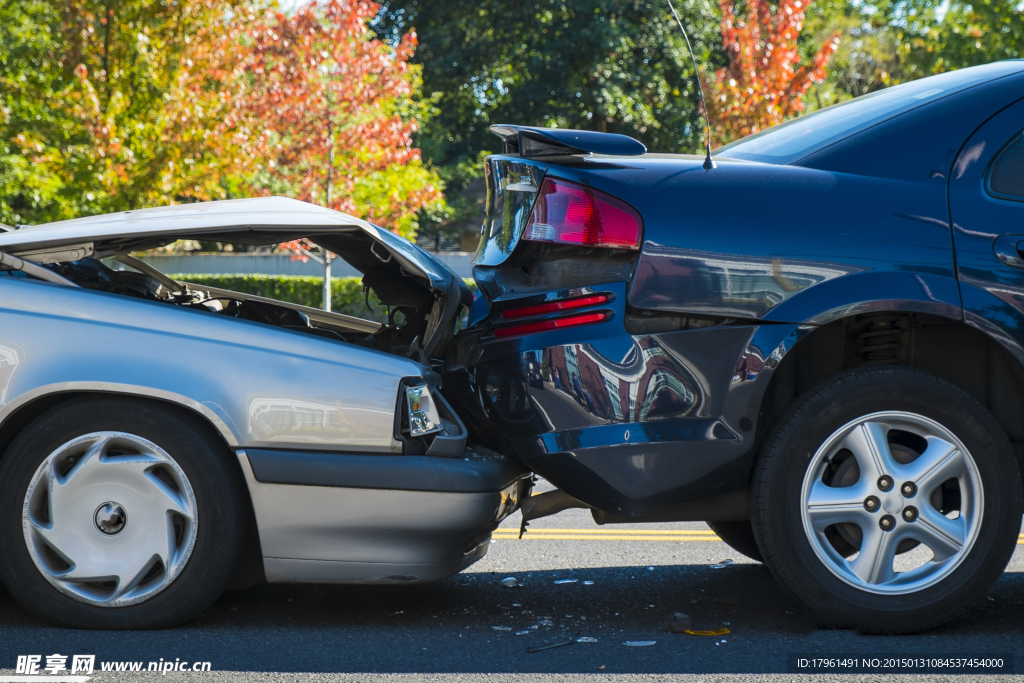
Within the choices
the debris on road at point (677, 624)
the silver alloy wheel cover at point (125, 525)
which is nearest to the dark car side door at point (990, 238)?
the debris on road at point (677, 624)

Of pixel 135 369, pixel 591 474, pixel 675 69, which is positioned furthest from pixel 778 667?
pixel 675 69

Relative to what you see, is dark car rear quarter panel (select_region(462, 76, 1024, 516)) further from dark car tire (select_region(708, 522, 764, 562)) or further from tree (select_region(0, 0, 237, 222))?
tree (select_region(0, 0, 237, 222))

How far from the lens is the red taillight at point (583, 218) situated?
2.93 meters

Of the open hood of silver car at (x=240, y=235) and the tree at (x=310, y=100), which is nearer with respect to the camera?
the open hood of silver car at (x=240, y=235)

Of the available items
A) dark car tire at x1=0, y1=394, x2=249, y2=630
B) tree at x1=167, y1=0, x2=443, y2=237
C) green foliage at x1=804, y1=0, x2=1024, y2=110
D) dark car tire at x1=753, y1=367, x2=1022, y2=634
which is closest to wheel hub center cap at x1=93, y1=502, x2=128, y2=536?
dark car tire at x1=0, y1=394, x2=249, y2=630

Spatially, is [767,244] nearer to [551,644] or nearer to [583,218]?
[583,218]

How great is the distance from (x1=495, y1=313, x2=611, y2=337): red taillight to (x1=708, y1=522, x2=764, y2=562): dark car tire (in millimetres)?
1496

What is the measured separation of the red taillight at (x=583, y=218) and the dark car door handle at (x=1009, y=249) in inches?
44.1

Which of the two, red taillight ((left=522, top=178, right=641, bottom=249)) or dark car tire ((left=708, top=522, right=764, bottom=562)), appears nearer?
red taillight ((left=522, top=178, right=641, bottom=249))

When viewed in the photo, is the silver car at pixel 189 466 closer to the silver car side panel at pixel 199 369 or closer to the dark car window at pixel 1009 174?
the silver car side panel at pixel 199 369

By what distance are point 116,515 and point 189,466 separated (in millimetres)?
267

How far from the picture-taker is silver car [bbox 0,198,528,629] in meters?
2.91

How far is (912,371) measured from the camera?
2994 mm

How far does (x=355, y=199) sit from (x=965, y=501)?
13.8m
